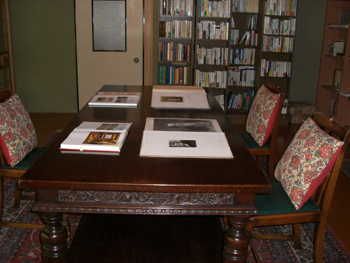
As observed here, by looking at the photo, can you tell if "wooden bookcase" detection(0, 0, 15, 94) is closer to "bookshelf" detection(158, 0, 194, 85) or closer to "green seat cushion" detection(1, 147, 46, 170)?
"bookshelf" detection(158, 0, 194, 85)

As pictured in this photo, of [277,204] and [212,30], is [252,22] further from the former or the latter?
[277,204]

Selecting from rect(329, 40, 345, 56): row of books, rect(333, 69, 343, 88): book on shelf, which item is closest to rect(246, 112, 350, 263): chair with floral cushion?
rect(329, 40, 345, 56): row of books

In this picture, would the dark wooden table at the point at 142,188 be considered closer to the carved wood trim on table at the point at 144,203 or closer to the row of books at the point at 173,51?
the carved wood trim on table at the point at 144,203

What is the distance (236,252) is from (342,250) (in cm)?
110

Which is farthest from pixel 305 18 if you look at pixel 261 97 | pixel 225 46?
pixel 261 97

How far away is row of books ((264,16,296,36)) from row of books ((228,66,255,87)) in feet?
1.84

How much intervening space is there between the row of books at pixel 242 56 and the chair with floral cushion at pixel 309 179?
3.26 m

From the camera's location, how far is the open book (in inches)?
99.6

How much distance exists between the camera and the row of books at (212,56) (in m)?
4.96

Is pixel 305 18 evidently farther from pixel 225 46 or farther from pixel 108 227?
pixel 108 227

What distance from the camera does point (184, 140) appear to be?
5.61ft

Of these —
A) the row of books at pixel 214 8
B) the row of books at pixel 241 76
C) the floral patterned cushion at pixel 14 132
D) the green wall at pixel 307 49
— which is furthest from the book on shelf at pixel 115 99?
the green wall at pixel 307 49

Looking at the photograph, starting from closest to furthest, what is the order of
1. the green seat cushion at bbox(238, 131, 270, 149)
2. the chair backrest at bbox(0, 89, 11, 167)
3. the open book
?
the chair backrest at bbox(0, 89, 11, 167)
the open book
the green seat cushion at bbox(238, 131, 270, 149)

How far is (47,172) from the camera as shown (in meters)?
1.39
